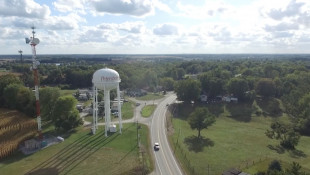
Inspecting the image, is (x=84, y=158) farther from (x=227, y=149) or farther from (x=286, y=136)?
(x=286, y=136)

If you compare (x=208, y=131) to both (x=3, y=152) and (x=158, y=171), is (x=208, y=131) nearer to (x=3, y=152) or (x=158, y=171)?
(x=158, y=171)

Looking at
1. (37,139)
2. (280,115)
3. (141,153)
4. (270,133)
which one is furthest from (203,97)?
(37,139)

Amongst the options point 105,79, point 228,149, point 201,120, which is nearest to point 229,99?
point 201,120

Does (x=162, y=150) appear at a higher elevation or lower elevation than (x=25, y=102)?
lower

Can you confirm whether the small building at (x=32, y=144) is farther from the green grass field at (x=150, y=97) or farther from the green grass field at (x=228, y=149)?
the green grass field at (x=150, y=97)

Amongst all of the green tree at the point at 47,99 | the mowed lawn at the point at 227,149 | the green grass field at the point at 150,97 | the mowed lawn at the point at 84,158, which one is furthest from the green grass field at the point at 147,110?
the green tree at the point at 47,99
